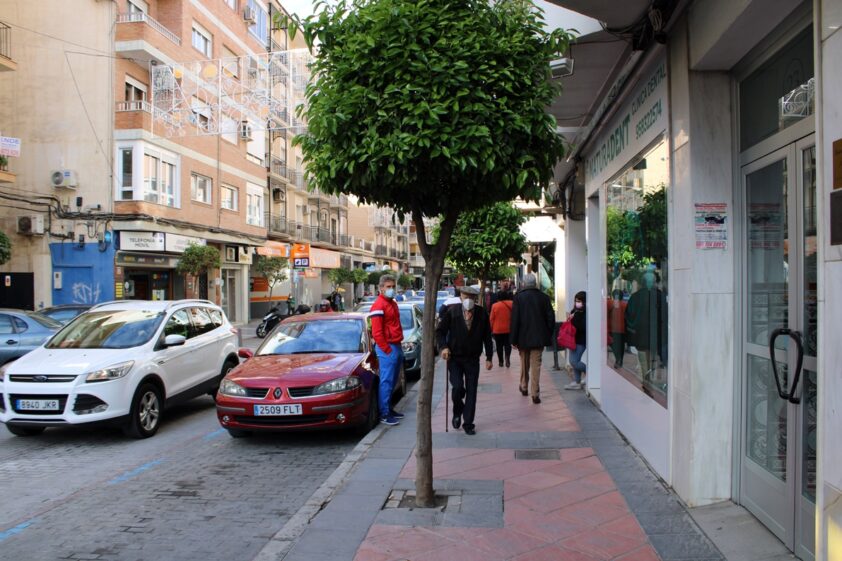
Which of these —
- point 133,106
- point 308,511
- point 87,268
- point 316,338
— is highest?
point 133,106

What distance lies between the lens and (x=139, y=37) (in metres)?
22.5

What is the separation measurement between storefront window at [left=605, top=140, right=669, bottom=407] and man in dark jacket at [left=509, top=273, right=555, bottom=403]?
135 centimetres

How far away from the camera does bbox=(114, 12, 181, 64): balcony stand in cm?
2242

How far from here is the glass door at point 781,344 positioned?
142 inches

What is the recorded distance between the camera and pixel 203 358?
9586mm

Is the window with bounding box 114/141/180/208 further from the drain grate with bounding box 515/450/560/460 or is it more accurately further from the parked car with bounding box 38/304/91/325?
the drain grate with bounding box 515/450/560/460

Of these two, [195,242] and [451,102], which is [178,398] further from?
[195,242]

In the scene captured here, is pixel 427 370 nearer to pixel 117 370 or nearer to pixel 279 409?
pixel 279 409

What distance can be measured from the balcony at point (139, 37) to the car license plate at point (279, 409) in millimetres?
19778

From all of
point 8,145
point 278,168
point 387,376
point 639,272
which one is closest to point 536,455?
point 639,272

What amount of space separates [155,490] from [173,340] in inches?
119

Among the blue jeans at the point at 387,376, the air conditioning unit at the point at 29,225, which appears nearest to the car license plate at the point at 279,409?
the blue jeans at the point at 387,376

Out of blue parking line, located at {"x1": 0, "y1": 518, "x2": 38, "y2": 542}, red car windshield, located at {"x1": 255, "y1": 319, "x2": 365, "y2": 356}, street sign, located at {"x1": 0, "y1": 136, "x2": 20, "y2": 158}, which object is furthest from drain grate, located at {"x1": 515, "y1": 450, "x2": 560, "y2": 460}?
street sign, located at {"x1": 0, "y1": 136, "x2": 20, "y2": 158}

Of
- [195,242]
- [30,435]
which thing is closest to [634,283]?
[30,435]
